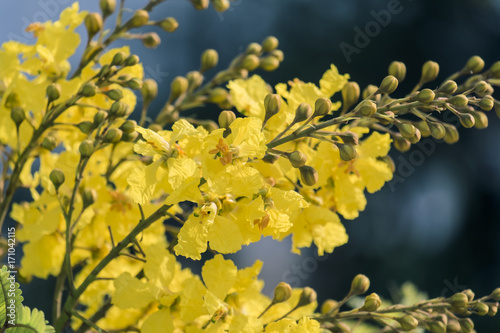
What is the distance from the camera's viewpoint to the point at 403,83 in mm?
4391

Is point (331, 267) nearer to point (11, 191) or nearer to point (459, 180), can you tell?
point (459, 180)

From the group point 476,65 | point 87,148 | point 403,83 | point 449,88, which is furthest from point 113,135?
point 403,83

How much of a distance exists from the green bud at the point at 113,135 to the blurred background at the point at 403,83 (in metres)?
3.19

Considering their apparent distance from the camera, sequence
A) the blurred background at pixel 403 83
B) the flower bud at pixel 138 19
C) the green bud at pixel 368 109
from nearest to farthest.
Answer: the green bud at pixel 368 109 → the flower bud at pixel 138 19 → the blurred background at pixel 403 83

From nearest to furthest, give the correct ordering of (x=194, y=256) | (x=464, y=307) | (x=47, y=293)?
(x=194, y=256) → (x=464, y=307) → (x=47, y=293)

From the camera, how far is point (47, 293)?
342cm

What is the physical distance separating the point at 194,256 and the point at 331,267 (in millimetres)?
3831

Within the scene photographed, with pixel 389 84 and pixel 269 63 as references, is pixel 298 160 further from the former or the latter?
pixel 269 63

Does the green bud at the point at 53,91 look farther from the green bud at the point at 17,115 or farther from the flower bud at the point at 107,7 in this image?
the flower bud at the point at 107,7

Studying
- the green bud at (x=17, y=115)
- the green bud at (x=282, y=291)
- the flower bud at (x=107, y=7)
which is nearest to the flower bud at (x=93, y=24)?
the flower bud at (x=107, y=7)

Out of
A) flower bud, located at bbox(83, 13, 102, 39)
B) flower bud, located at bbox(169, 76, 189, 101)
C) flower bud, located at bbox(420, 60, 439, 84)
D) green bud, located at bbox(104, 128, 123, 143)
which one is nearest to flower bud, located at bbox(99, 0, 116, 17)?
flower bud, located at bbox(83, 13, 102, 39)

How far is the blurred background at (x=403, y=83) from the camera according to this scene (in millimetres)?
4230

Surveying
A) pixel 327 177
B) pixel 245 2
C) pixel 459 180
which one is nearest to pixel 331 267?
pixel 459 180

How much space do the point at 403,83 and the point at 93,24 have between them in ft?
12.6
